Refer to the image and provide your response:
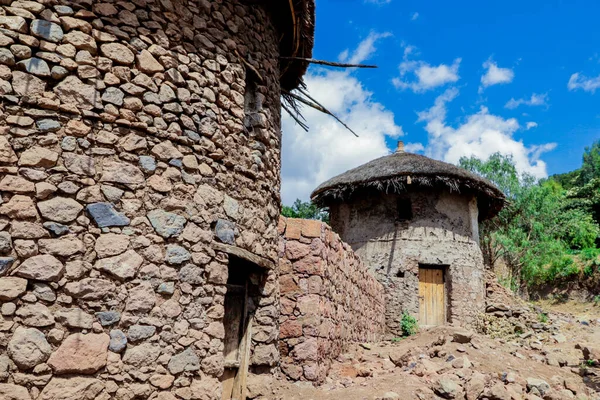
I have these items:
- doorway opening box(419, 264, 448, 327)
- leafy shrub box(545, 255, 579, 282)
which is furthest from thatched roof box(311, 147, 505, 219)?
leafy shrub box(545, 255, 579, 282)

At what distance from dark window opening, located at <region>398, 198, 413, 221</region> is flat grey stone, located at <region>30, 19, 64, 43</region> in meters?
10.7

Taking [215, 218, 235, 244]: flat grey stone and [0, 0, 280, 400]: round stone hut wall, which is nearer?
[0, 0, 280, 400]: round stone hut wall

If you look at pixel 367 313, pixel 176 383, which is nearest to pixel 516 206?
pixel 367 313

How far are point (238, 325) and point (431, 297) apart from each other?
8719 mm

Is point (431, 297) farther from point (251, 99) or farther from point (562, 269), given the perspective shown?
point (562, 269)

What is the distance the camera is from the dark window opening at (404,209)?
44.2 ft

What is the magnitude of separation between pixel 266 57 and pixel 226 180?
187 cm

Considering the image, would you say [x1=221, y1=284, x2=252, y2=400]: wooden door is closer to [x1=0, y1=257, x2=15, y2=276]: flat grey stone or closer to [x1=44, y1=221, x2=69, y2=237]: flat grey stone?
[x1=44, y1=221, x2=69, y2=237]: flat grey stone

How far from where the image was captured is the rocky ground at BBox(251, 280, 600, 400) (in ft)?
19.1

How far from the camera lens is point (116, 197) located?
4082 millimetres

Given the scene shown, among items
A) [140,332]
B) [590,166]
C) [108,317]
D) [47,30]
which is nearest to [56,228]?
[108,317]

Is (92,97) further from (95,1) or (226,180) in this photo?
(226,180)

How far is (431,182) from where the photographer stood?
42.4ft

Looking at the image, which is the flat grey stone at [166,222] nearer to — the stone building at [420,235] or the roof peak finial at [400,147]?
the stone building at [420,235]
